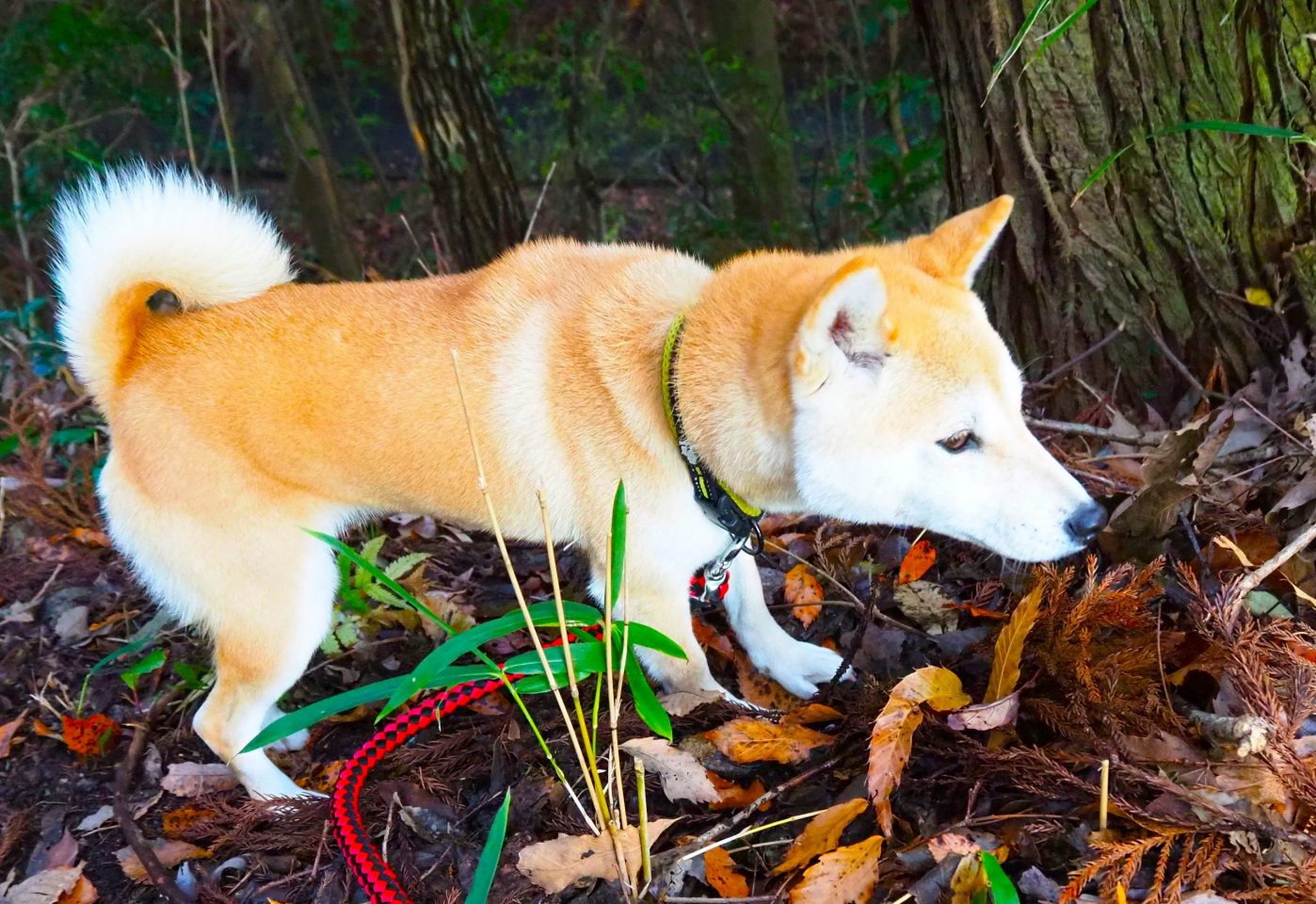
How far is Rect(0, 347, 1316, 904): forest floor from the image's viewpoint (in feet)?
5.46

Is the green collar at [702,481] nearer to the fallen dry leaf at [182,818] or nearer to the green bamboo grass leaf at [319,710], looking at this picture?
the green bamboo grass leaf at [319,710]

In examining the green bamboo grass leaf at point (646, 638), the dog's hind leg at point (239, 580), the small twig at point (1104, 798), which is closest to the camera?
the small twig at point (1104, 798)

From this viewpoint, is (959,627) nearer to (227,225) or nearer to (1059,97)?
(1059,97)

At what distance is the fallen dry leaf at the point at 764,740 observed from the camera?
2061 mm

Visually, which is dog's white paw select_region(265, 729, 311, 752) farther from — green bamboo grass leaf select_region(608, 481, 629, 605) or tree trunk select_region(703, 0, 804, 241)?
tree trunk select_region(703, 0, 804, 241)

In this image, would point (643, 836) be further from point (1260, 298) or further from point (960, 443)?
point (1260, 298)

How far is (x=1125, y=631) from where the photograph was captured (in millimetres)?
1978

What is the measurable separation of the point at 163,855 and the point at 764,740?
1554mm

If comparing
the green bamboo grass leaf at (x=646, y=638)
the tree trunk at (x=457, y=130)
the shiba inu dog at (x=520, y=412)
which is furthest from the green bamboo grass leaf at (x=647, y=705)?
the tree trunk at (x=457, y=130)

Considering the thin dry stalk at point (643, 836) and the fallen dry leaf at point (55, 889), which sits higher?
the thin dry stalk at point (643, 836)

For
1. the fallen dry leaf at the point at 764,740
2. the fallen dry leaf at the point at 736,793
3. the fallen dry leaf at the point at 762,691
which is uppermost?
the fallen dry leaf at the point at 764,740

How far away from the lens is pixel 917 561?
8.59 ft

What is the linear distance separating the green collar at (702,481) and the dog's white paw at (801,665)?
0.45m

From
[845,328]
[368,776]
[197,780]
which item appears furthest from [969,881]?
[197,780]
